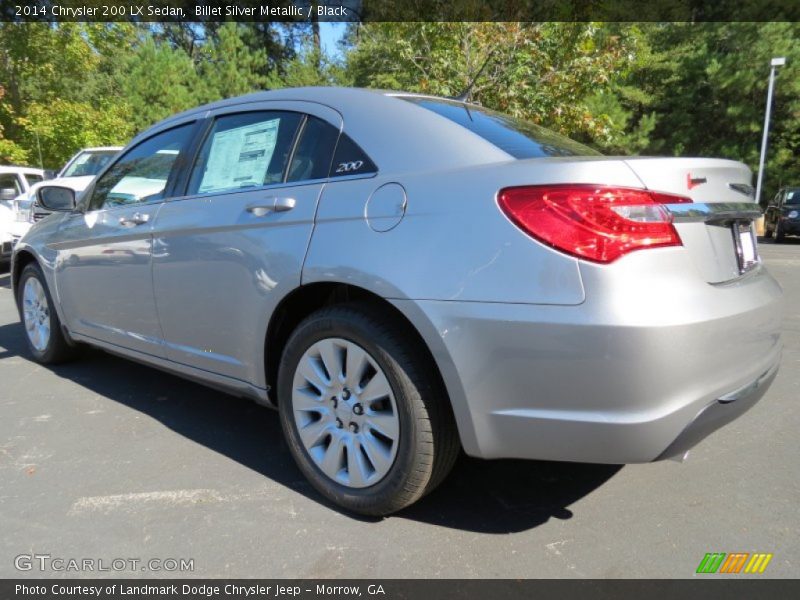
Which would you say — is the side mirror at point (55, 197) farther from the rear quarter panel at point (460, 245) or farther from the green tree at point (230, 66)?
the green tree at point (230, 66)

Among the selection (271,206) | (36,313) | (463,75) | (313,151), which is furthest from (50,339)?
(463,75)

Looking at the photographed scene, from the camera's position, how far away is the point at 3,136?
63.1 feet

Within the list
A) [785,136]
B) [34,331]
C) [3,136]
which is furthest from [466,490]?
[785,136]

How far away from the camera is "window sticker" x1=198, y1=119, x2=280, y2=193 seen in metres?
2.85

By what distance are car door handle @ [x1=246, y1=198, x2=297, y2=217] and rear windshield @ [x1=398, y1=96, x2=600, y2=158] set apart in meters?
0.69

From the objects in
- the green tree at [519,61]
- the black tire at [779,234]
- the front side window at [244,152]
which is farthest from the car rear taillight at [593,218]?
the black tire at [779,234]

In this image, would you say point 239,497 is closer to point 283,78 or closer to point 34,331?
point 34,331

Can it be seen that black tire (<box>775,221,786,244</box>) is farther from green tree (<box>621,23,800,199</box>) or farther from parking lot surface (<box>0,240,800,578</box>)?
parking lot surface (<box>0,240,800,578</box>)

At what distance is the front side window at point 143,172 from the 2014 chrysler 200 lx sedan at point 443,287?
169 mm

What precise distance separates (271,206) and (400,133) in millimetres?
630

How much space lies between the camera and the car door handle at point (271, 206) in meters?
2.56

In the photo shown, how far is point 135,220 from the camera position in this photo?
131 inches
